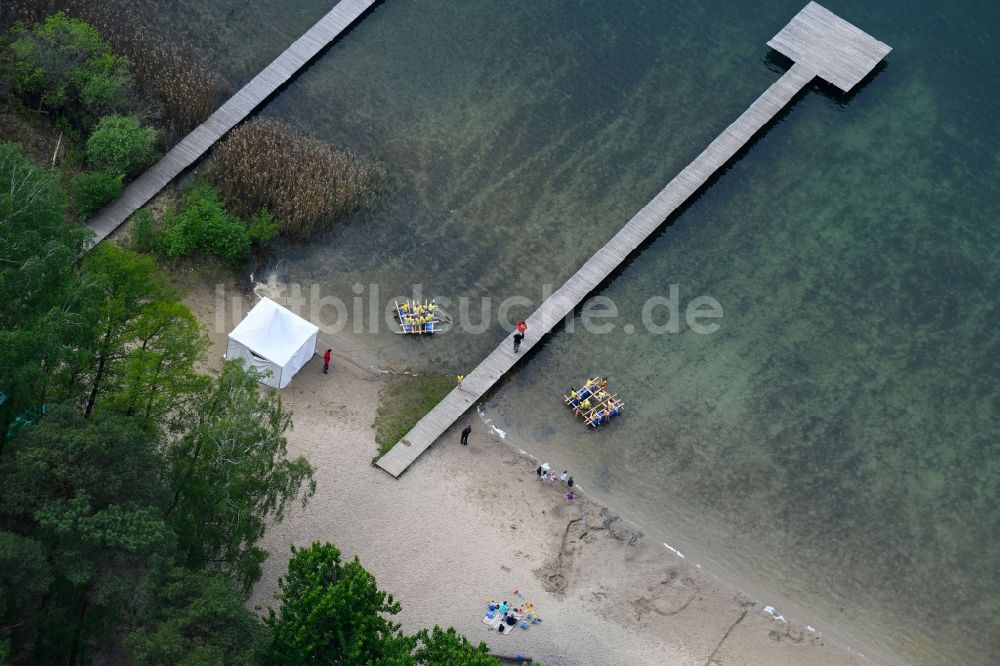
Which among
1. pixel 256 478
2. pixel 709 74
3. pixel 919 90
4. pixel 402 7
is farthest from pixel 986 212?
pixel 256 478

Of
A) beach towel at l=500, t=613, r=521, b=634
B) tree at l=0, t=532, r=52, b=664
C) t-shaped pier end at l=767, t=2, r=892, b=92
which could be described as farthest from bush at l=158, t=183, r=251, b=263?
t-shaped pier end at l=767, t=2, r=892, b=92

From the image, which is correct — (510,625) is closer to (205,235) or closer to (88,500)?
(88,500)

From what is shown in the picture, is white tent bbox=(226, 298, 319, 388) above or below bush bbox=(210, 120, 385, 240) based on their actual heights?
below

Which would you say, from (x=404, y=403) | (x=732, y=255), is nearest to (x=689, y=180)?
(x=732, y=255)

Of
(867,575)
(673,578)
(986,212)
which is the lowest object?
(673,578)

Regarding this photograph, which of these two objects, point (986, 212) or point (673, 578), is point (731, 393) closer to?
point (673, 578)

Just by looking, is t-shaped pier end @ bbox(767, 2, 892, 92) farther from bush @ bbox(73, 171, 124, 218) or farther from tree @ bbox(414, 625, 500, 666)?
tree @ bbox(414, 625, 500, 666)

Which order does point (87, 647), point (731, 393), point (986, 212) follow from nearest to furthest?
point (87, 647) < point (731, 393) < point (986, 212)
